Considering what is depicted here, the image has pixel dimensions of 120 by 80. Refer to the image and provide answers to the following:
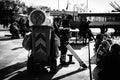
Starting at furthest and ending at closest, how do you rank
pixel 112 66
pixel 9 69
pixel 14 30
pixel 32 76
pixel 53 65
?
pixel 14 30 < pixel 9 69 < pixel 53 65 < pixel 32 76 < pixel 112 66

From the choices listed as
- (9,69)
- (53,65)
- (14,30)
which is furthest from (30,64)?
(14,30)

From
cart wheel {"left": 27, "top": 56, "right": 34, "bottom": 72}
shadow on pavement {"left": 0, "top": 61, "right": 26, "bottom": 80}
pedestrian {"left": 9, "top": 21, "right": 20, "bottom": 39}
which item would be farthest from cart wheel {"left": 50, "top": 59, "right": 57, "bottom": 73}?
pedestrian {"left": 9, "top": 21, "right": 20, "bottom": 39}

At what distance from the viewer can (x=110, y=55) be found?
17.6 ft

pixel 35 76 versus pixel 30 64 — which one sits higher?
pixel 30 64

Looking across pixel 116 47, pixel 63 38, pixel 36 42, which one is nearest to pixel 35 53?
pixel 36 42

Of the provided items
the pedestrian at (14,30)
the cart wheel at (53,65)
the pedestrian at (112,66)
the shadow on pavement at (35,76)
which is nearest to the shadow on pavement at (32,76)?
the shadow on pavement at (35,76)

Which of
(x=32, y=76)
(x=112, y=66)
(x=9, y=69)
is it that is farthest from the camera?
(x=9, y=69)

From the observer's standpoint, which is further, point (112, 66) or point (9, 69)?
point (9, 69)

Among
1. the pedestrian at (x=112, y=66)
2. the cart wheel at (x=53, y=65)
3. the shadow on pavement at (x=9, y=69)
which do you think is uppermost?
the pedestrian at (x=112, y=66)

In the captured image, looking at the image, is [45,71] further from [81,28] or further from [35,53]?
[81,28]

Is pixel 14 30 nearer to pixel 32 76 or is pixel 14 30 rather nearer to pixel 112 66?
pixel 32 76

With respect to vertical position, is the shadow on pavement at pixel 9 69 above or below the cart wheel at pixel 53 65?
below

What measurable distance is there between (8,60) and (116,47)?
6370 millimetres

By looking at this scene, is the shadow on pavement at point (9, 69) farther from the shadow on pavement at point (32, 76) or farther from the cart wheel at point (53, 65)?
the cart wheel at point (53, 65)
